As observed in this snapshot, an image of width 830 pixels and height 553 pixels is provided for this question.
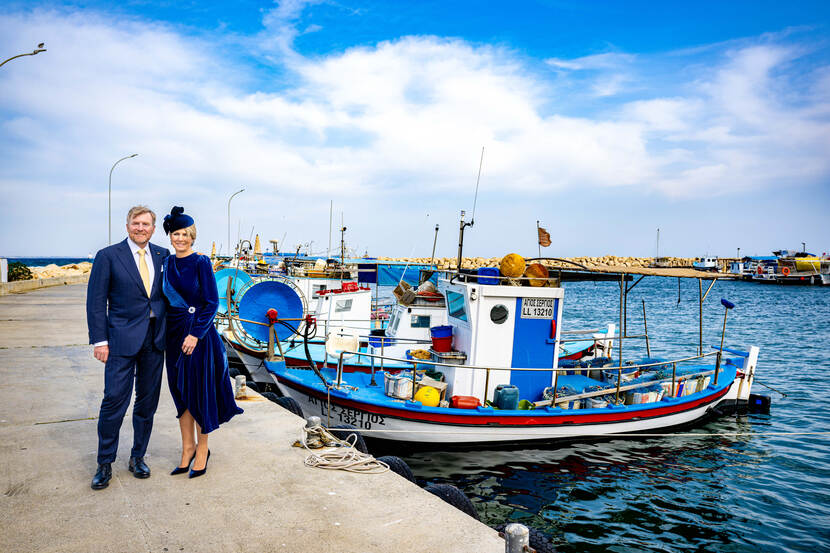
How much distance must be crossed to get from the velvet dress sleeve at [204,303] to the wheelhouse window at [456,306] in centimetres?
640

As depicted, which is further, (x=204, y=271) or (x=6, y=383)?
(x=6, y=383)

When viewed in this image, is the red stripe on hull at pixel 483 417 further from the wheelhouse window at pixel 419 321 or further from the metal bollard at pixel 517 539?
the metal bollard at pixel 517 539

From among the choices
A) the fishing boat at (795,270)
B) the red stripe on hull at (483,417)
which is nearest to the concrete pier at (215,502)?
the red stripe on hull at (483,417)

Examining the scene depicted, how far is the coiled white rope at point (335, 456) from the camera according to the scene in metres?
4.82

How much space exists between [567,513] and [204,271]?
21.1ft

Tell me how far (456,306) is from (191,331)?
22.8 feet

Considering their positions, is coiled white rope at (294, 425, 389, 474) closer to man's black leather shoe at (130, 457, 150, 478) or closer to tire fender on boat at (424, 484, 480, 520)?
tire fender on boat at (424, 484, 480, 520)

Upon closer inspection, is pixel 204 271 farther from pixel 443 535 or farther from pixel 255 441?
pixel 443 535

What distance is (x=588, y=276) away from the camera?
1015 centimetres

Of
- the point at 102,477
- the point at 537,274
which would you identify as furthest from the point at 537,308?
the point at 102,477

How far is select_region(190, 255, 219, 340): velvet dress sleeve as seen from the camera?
13.5ft

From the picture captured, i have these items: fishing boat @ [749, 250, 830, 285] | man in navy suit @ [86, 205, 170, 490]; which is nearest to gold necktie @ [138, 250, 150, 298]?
man in navy suit @ [86, 205, 170, 490]

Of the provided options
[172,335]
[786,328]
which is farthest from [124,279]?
[786,328]

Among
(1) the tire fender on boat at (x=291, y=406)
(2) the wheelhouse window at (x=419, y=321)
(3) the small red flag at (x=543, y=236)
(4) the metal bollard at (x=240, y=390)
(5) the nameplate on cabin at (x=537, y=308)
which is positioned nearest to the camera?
(4) the metal bollard at (x=240, y=390)
